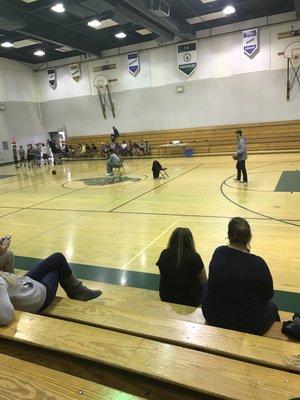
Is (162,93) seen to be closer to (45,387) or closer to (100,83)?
(100,83)

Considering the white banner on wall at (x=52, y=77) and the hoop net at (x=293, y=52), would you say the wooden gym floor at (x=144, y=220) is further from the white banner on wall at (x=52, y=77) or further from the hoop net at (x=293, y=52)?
the white banner on wall at (x=52, y=77)

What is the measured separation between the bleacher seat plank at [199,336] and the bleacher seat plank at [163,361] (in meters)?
0.14

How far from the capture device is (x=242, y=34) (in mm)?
15961

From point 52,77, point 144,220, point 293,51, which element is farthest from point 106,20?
point 144,220

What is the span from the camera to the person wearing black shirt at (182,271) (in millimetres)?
2762

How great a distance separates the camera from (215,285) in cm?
224

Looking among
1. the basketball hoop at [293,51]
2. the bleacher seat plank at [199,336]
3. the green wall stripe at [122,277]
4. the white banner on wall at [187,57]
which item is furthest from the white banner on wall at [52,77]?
the bleacher seat plank at [199,336]

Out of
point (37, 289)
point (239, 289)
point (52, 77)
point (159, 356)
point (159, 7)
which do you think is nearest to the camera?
point (159, 356)

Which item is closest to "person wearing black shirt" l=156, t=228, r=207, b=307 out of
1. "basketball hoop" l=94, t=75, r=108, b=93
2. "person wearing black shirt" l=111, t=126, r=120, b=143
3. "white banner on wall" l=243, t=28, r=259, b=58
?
"white banner on wall" l=243, t=28, r=259, b=58

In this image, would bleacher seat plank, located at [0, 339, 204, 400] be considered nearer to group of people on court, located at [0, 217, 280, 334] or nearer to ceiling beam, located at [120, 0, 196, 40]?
group of people on court, located at [0, 217, 280, 334]

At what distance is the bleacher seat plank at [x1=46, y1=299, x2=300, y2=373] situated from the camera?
5.82 ft

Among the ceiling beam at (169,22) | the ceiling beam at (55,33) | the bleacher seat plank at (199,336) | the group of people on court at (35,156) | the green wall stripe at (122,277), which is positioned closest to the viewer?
the bleacher seat plank at (199,336)

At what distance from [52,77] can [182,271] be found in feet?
70.9

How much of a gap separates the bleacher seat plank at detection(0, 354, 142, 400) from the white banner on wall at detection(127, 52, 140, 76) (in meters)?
18.8
